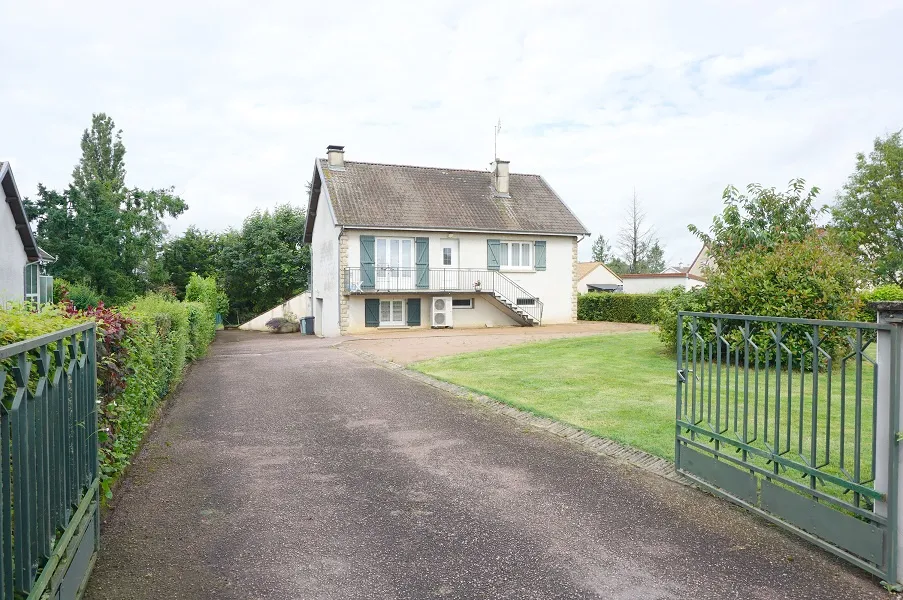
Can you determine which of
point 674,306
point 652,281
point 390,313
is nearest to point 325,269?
point 390,313

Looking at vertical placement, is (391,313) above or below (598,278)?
below

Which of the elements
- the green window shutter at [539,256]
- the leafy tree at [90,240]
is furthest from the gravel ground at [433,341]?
the leafy tree at [90,240]

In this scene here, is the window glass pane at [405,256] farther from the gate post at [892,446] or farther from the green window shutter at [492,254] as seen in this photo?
the gate post at [892,446]

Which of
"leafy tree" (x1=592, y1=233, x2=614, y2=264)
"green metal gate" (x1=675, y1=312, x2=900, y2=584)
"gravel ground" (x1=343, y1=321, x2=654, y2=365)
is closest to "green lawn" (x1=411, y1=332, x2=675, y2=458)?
"green metal gate" (x1=675, y1=312, x2=900, y2=584)

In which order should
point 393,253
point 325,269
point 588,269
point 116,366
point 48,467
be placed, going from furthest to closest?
point 588,269 → point 325,269 → point 393,253 → point 116,366 → point 48,467

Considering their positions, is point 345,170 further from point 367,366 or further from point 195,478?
point 195,478

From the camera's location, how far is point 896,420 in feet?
12.0

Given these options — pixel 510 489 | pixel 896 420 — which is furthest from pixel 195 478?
pixel 896 420

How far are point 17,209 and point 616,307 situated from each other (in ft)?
82.0

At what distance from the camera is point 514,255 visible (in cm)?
2920

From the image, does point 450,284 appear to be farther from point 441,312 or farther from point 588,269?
point 588,269

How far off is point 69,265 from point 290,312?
1077 centimetres

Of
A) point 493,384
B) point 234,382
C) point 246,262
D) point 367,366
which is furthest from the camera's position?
point 246,262

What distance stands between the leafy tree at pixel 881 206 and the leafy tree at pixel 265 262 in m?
29.6
